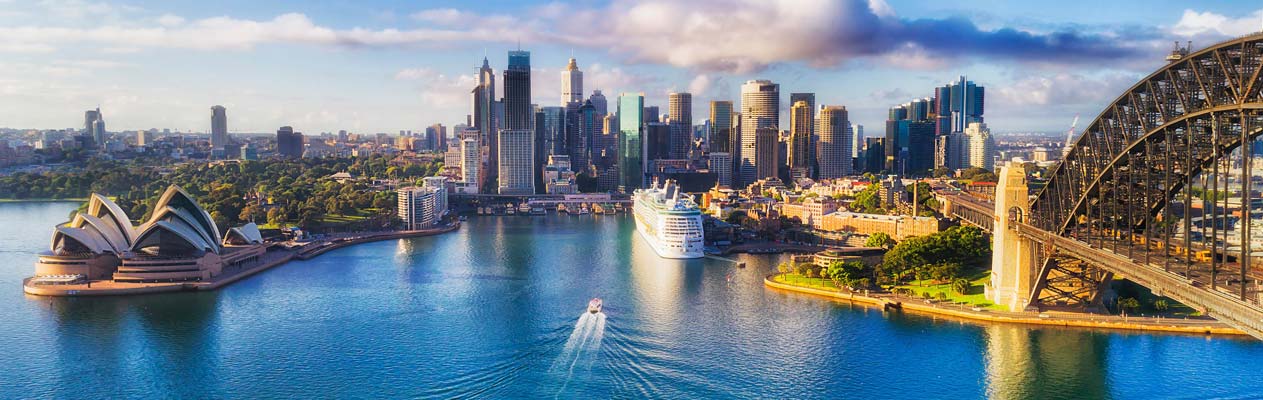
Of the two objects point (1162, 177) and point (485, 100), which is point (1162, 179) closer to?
point (1162, 177)

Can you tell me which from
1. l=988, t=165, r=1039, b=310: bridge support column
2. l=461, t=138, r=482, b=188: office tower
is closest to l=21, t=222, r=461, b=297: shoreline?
l=988, t=165, r=1039, b=310: bridge support column

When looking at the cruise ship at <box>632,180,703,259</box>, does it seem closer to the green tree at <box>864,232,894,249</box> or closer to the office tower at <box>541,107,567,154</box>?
the green tree at <box>864,232,894,249</box>

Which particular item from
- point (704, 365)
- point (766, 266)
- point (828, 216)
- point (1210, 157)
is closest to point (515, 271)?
point (766, 266)

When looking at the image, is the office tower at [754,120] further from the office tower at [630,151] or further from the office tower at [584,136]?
the office tower at [584,136]

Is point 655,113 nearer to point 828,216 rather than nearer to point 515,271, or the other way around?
point 828,216

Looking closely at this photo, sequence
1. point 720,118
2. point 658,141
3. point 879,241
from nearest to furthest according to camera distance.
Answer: point 879,241 < point 658,141 < point 720,118

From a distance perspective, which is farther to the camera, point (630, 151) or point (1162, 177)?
point (630, 151)

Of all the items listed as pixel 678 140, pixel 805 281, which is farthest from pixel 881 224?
pixel 678 140
